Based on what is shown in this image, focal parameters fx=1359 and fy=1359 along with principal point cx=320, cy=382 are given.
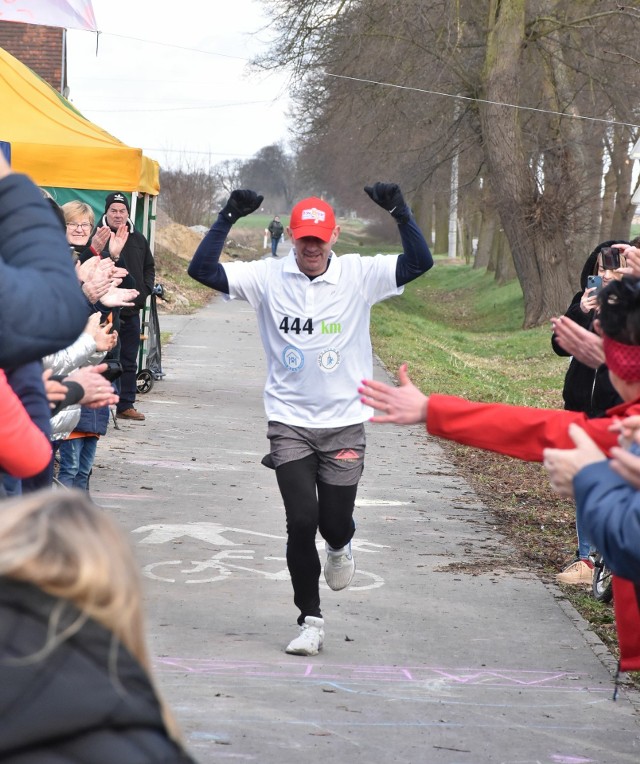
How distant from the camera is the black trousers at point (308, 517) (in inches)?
244

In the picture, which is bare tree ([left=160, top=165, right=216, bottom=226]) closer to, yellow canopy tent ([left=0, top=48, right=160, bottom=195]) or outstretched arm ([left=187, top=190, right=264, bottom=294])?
yellow canopy tent ([left=0, top=48, right=160, bottom=195])

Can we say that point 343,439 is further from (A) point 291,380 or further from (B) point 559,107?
(B) point 559,107

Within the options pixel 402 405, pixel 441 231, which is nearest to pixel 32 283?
pixel 402 405

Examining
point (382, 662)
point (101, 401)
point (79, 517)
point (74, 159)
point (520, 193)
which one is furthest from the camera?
point (520, 193)

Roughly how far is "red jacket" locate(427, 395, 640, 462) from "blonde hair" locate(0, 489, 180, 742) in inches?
87.8

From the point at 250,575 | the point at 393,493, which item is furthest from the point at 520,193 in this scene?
the point at 250,575

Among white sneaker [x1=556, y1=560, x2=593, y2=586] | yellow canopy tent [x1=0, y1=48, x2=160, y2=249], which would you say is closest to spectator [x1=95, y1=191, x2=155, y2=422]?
yellow canopy tent [x1=0, y1=48, x2=160, y2=249]

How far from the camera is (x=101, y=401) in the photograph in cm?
468

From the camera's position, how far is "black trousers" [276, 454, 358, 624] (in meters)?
6.21

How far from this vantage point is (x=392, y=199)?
6.43 meters

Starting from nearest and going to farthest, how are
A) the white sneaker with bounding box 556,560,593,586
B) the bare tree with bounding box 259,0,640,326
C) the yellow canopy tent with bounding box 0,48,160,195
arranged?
the white sneaker with bounding box 556,560,593,586 → the yellow canopy tent with bounding box 0,48,160,195 → the bare tree with bounding box 259,0,640,326

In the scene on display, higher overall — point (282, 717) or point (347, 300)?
point (347, 300)

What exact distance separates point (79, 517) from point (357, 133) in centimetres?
3131

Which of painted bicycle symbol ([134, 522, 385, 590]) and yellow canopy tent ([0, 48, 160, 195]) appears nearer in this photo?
painted bicycle symbol ([134, 522, 385, 590])
